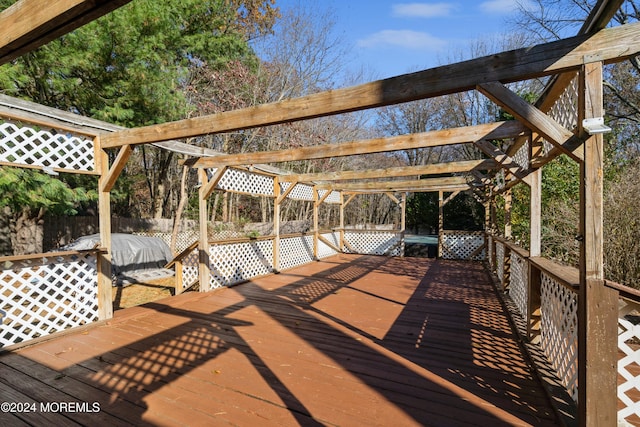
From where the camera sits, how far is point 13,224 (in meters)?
8.16

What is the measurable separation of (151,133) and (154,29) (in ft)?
18.4

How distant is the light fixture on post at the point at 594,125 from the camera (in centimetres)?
179

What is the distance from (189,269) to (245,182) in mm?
2046

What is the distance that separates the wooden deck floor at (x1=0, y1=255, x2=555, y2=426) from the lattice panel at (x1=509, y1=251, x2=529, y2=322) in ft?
0.93

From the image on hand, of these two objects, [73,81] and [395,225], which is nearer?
[73,81]

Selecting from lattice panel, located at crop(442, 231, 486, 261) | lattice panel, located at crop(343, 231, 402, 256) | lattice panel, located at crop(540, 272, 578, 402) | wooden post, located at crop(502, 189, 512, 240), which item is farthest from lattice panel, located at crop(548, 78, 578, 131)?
lattice panel, located at crop(343, 231, 402, 256)

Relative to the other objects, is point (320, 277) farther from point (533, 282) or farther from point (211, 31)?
point (211, 31)

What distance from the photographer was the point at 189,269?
20.5ft

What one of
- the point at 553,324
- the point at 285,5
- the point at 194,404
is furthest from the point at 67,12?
the point at 285,5

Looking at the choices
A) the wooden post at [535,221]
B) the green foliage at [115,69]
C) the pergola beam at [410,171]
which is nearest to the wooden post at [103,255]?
the green foliage at [115,69]

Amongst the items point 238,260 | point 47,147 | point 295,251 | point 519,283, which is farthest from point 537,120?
point 295,251

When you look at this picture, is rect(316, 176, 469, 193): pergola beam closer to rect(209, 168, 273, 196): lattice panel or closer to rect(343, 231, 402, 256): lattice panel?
rect(343, 231, 402, 256): lattice panel

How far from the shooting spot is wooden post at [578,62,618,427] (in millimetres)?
1836

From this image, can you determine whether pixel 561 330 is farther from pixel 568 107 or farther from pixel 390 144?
pixel 390 144
